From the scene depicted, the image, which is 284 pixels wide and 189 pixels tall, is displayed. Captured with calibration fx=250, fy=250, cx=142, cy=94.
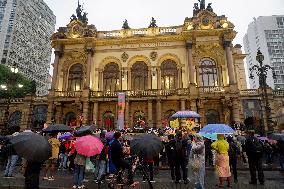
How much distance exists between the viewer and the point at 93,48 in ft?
97.1

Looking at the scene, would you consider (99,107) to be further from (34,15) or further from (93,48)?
(34,15)

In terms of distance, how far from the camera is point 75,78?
29.8m

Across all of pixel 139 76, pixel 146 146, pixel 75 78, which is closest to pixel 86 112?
pixel 75 78

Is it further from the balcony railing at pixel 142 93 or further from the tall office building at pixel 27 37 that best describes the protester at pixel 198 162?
the tall office building at pixel 27 37

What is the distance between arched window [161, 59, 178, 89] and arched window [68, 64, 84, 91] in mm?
A: 9611

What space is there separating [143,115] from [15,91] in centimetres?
2641

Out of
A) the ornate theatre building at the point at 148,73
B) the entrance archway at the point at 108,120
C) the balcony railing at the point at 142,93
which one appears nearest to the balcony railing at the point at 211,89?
the ornate theatre building at the point at 148,73

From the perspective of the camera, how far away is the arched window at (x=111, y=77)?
28969mm

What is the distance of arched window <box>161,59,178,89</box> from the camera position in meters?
28.0

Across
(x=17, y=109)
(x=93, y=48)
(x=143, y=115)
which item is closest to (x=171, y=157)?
(x=143, y=115)

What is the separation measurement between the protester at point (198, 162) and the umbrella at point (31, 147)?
4.21 meters

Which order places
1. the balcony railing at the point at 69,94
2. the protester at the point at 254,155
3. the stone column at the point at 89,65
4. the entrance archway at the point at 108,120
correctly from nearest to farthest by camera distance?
1. the protester at the point at 254,155
2. the entrance archway at the point at 108,120
3. the balcony railing at the point at 69,94
4. the stone column at the point at 89,65

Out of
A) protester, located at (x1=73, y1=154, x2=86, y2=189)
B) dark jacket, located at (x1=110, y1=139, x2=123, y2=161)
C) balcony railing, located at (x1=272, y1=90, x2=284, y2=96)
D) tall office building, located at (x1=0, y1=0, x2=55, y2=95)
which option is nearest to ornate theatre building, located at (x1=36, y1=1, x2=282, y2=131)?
balcony railing, located at (x1=272, y1=90, x2=284, y2=96)

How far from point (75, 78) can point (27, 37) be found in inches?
2100
